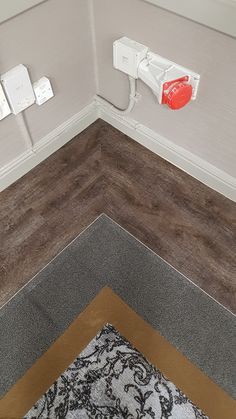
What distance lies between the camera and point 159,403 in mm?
1214

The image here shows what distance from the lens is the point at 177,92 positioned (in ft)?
4.39

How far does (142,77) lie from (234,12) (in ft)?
1.47

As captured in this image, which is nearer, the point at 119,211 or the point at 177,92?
the point at 177,92

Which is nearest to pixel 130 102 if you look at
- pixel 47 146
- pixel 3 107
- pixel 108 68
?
pixel 108 68

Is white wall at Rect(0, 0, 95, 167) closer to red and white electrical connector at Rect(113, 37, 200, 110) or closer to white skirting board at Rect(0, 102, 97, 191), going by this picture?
white skirting board at Rect(0, 102, 97, 191)

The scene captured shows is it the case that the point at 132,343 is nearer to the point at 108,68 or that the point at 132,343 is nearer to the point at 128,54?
the point at 128,54

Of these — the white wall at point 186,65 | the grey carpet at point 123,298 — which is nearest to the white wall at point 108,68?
the white wall at point 186,65

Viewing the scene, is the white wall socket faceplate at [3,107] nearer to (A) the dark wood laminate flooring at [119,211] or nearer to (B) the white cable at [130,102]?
(A) the dark wood laminate flooring at [119,211]

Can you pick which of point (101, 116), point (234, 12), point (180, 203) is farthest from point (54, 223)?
point (234, 12)

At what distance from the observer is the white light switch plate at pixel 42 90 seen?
1522mm

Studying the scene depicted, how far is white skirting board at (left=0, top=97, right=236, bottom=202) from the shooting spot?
167cm

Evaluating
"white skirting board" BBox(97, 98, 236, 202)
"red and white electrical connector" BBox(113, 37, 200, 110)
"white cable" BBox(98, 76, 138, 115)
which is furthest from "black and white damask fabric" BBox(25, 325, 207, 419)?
"white cable" BBox(98, 76, 138, 115)

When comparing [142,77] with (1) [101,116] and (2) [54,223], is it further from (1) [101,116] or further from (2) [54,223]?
(2) [54,223]

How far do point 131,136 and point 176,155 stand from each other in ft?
0.98
